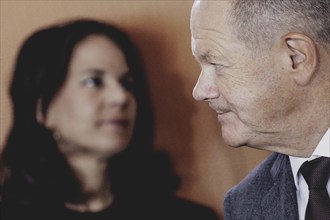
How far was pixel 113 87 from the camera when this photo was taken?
1.52 m

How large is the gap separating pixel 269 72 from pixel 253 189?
386 mm

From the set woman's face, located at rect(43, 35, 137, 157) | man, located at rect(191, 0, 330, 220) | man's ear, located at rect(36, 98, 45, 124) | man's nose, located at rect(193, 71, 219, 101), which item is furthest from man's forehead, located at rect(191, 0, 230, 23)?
man's ear, located at rect(36, 98, 45, 124)

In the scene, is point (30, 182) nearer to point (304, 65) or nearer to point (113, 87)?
point (113, 87)

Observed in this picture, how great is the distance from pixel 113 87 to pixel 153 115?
18 centimetres

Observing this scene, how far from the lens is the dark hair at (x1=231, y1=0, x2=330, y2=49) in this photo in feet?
3.86

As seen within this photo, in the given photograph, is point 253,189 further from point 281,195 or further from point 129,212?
point 129,212

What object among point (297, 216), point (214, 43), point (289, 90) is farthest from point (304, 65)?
point (297, 216)

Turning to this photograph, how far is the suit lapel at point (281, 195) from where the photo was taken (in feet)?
4.52

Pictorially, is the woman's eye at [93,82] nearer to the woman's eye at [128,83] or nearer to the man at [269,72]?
the woman's eye at [128,83]

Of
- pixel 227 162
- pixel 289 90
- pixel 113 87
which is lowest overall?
pixel 227 162

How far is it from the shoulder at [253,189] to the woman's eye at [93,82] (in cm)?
42

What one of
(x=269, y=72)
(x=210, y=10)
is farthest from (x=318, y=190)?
(x=210, y=10)

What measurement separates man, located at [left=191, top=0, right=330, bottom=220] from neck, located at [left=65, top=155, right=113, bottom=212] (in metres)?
0.37

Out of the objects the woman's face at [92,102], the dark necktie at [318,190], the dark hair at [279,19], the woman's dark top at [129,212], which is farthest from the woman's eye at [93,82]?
the dark necktie at [318,190]
